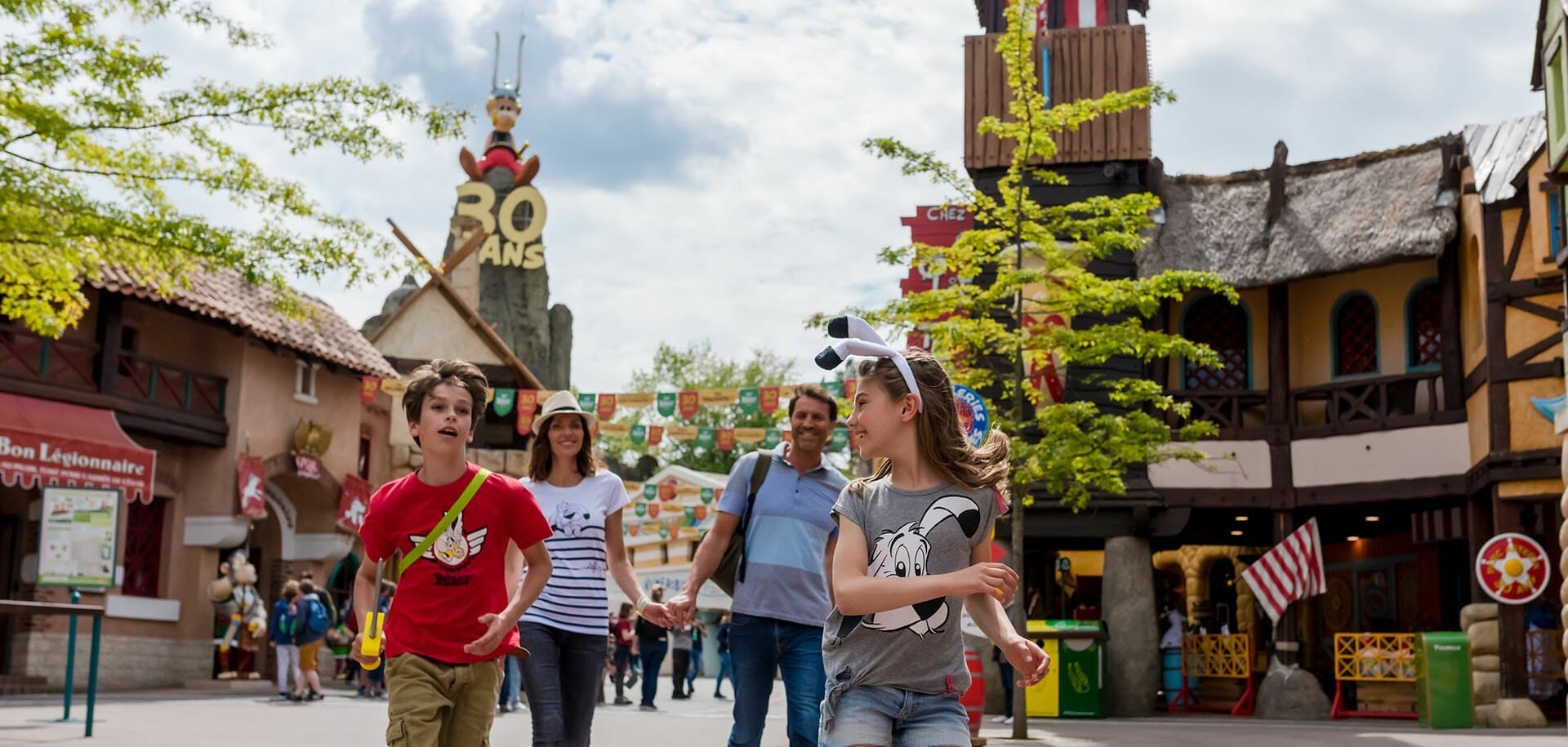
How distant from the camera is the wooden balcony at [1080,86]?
81.9ft

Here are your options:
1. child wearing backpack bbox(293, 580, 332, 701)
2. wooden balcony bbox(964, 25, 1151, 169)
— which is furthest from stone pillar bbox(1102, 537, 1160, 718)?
child wearing backpack bbox(293, 580, 332, 701)

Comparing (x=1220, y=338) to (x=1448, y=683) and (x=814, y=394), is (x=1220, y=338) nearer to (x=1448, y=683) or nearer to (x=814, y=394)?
(x=1448, y=683)

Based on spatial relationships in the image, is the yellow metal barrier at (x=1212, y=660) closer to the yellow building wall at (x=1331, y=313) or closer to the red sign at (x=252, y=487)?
the yellow building wall at (x=1331, y=313)

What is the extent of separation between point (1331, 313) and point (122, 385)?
18.7 meters

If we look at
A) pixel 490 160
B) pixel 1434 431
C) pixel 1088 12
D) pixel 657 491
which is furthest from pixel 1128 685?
pixel 490 160

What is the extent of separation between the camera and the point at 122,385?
27.1m

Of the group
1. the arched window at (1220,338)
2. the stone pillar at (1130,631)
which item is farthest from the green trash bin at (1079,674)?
the arched window at (1220,338)

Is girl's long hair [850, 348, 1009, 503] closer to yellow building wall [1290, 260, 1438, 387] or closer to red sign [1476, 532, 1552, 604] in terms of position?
red sign [1476, 532, 1552, 604]

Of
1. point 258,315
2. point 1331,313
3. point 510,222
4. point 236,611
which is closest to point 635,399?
point 258,315

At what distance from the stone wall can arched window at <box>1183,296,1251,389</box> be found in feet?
53.0

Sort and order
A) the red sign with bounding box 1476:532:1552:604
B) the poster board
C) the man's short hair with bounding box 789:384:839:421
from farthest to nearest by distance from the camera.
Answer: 1. the red sign with bounding box 1476:532:1552:604
2. the poster board
3. the man's short hair with bounding box 789:384:839:421

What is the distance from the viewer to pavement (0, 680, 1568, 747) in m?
13.1

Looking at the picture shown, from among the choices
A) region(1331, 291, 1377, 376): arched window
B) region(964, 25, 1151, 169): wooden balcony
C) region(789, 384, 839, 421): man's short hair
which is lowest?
region(789, 384, 839, 421): man's short hair

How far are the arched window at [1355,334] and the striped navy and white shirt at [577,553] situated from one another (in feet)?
63.3
